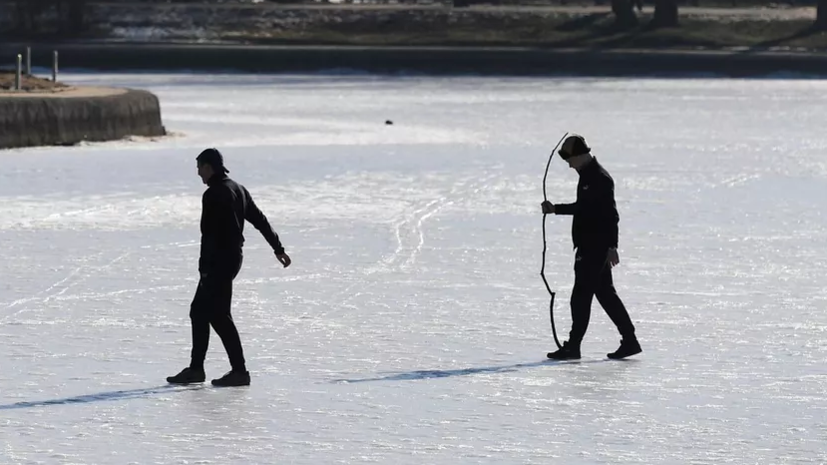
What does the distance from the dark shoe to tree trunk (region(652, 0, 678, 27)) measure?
45.0m

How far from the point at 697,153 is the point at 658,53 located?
21.9 metres

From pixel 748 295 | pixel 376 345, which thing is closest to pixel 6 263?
pixel 376 345

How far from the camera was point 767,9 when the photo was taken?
205 ft

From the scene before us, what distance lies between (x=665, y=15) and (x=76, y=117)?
108 ft

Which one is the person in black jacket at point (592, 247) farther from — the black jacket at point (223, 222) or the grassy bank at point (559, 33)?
the grassy bank at point (559, 33)

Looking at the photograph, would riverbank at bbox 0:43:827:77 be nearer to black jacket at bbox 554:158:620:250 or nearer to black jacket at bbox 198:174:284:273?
black jacket at bbox 554:158:620:250

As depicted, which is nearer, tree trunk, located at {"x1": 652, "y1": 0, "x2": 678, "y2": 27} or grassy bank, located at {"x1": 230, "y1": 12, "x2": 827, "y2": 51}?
grassy bank, located at {"x1": 230, "y1": 12, "x2": 827, "y2": 51}

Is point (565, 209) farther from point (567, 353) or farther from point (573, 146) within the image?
point (567, 353)

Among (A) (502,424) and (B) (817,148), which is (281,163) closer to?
(B) (817,148)

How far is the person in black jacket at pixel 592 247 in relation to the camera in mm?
9820

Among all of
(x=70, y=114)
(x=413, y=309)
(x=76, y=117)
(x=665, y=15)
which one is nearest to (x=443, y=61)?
(x=665, y=15)

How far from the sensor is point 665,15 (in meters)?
54.5

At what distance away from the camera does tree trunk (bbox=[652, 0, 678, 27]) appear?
54.3m

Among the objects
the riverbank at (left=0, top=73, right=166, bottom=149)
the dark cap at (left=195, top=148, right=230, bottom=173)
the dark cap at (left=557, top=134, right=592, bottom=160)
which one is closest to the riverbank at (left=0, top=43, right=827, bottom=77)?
the riverbank at (left=0, top=73, right=166, bottom=149)
